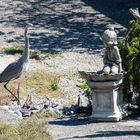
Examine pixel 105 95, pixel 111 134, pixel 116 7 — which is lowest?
pixel 111 134

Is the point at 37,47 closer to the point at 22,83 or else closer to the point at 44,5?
the point at 22,83

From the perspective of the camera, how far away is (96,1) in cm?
2431

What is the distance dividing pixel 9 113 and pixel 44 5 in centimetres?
1318

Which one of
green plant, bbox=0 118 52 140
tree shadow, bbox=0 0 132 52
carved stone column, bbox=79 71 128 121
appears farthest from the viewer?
tree shadow, bbox=0 0 132 52

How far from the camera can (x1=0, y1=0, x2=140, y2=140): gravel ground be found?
1011cm

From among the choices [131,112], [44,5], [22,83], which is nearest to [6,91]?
[22,83]

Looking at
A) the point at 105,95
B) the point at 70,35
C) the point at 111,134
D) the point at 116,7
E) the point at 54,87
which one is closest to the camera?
the point at 111,134

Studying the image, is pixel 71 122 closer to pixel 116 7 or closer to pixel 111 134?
pixel 111 134

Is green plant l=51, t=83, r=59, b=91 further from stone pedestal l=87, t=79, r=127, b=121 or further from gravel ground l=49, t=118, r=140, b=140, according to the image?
stone pedestal l=87, t=79, r=127, b=121

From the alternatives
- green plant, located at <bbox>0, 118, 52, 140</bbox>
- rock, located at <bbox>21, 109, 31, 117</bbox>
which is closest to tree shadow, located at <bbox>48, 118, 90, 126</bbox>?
rock, located at <bbox>21, 109, 31, 117</bbox>

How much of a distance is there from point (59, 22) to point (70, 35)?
6.16 ft

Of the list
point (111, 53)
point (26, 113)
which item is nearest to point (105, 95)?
point (111, 53)

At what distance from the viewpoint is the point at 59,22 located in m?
21.3

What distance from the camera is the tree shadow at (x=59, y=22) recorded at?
1847 centimetres
